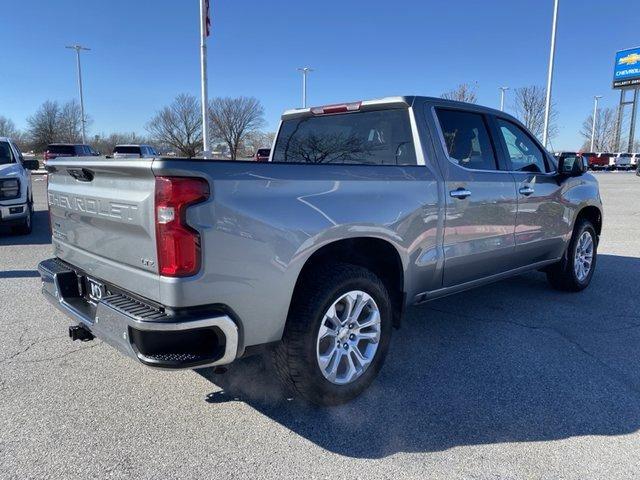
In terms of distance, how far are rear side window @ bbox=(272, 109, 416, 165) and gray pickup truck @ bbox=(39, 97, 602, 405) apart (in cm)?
1

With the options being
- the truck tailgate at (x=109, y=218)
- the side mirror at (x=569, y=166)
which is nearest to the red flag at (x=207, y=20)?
the side mirror at (x=569, y=166)

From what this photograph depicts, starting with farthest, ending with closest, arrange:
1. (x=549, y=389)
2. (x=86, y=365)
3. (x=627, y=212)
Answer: (x=627, y=212) → (x=86, y=365) → (x=549, y=389)

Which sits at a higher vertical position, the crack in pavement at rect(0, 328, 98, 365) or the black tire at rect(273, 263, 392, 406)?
the black tire at rect(273, 263, 392, 406)

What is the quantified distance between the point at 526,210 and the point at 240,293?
3093 millimetres

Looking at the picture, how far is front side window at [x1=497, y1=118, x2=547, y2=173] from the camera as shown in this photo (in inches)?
177

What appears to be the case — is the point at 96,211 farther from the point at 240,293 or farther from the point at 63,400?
the point at 63,400

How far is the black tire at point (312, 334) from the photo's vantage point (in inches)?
110

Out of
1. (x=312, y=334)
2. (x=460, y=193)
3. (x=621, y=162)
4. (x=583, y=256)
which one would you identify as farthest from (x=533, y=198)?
(x=621, y=162)

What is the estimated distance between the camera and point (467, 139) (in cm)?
405

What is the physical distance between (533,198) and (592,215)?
1.80m

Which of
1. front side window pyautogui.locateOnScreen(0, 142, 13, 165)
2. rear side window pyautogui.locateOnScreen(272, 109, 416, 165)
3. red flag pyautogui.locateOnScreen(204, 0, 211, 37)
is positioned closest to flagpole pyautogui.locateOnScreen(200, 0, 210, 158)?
red flag pyautogui.locateOnScreen(204, 0, 211, 37)

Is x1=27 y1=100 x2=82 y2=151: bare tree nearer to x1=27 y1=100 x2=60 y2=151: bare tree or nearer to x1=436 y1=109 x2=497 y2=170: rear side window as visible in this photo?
x1=27 y1=100 x2=60 y2=151: bare tree

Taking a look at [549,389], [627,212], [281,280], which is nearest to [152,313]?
[281,280]

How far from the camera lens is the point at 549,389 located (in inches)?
131
